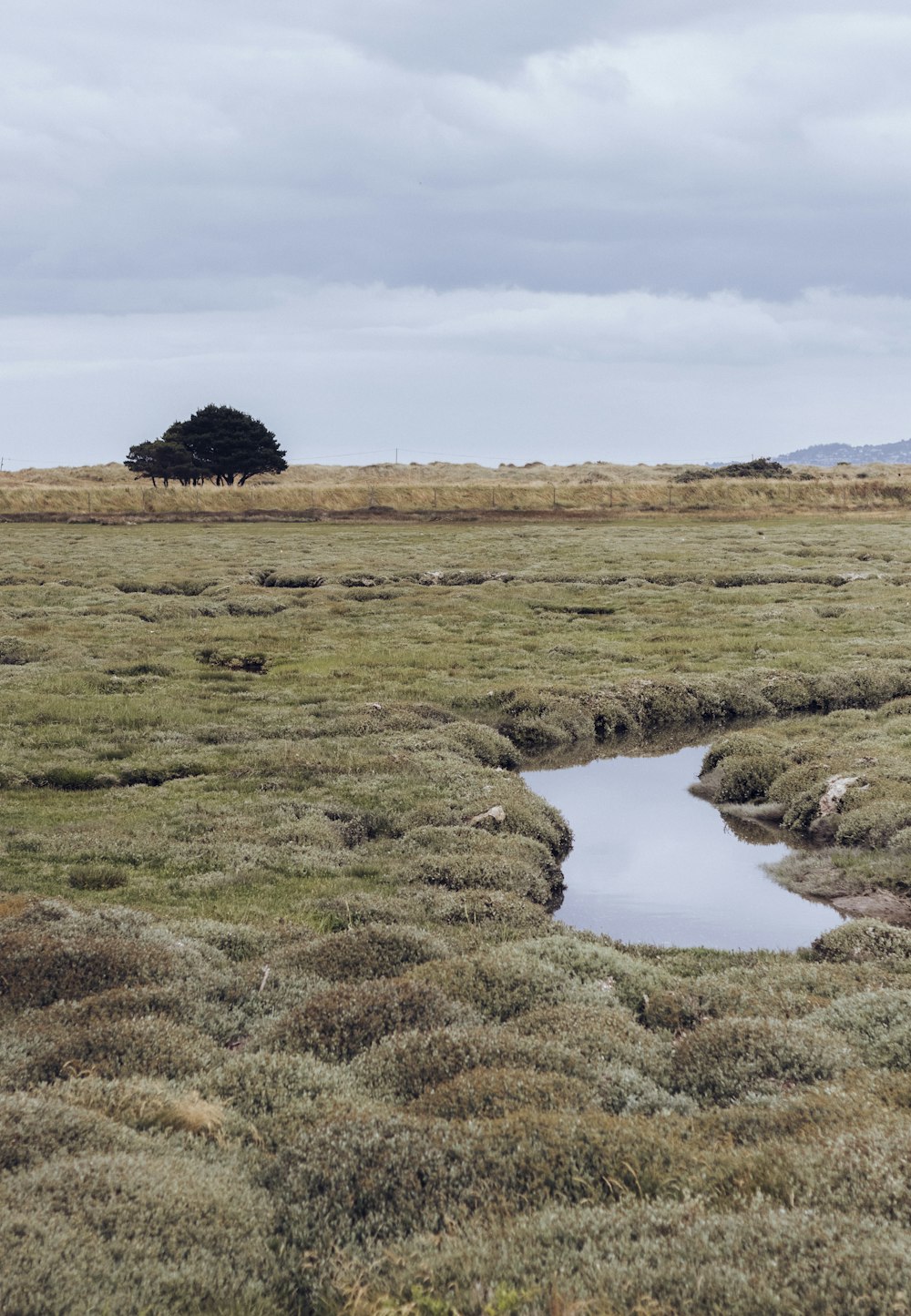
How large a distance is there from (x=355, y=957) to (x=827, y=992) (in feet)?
17.8

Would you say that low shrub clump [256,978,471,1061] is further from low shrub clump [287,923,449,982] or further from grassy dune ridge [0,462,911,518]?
grassy dune ridge [0,462,911,518]

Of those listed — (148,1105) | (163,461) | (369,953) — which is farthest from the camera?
(163,461)

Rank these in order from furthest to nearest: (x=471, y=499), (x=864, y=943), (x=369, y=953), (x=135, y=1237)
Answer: (x=471, y=499), (x=864, y=943), (x=369, y=953), (x=135, y=1237)

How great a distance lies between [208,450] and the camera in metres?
130

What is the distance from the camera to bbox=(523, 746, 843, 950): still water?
52.7 ft

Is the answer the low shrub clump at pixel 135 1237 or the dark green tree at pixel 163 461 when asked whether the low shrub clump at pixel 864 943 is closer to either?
the low shrub clump at pixel 135 1237

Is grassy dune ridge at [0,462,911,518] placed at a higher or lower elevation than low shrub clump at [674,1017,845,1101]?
higher

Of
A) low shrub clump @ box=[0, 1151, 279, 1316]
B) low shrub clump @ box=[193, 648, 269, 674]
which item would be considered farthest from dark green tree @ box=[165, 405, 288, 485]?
low shrub clump @ box=[0, 1151, 279, 1316]

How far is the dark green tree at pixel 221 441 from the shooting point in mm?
128875

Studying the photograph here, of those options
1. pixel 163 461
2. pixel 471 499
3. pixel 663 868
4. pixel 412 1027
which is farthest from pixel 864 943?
pixel 163 461

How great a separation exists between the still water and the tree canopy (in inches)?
4334

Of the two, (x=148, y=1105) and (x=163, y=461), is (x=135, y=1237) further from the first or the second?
(x=163, y=461)

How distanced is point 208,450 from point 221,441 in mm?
2250

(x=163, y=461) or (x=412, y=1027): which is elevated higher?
(x=163, y=461)
